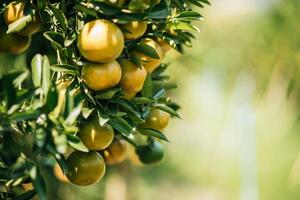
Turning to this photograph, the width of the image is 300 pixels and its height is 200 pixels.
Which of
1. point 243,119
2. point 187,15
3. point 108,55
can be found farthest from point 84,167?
point 243,119

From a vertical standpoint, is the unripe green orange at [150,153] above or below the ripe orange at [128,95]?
below

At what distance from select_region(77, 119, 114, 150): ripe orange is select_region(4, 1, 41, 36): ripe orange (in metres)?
0.17

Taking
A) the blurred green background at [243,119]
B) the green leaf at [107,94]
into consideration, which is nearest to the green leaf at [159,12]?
the green leaf at [107,94]

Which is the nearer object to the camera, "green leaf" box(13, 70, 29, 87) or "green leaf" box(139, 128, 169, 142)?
"green leaf" box(13, 70, 29, 87)

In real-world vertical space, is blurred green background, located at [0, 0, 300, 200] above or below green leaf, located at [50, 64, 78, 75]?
below

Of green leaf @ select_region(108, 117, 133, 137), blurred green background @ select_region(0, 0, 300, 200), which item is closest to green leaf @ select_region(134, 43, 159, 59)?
green leaf @ select_region(108, 117, 133, 137)

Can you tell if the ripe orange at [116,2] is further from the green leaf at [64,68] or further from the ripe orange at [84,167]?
the ripe orange at [84,167]

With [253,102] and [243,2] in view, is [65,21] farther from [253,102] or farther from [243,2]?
[243,2]

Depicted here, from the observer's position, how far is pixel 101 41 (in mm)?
726

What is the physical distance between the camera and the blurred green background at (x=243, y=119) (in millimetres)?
5527

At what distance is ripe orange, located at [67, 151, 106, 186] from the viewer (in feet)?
2.56

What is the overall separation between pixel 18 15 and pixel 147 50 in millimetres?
185

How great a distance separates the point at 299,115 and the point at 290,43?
57.4 inches

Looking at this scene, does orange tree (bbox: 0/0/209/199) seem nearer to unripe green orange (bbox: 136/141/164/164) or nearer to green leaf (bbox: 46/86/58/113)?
green leaf (bbox: 46/86/58/113)
